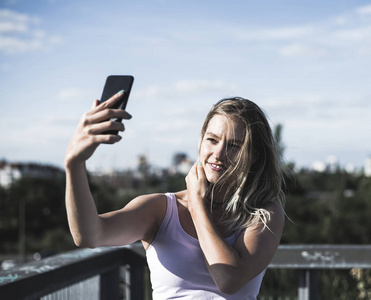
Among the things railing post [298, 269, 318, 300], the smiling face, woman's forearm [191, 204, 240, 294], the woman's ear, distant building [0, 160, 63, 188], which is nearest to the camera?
woman's forearm [191, 204, 240, 294]

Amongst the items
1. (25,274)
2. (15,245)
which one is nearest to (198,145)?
(25,274)

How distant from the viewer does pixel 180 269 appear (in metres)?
2.14

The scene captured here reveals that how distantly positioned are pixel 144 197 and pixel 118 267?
977 millimetres

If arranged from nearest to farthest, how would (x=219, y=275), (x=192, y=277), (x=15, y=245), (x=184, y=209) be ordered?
(x=219, y=275) → (x=192, y=277) → (x=184, y=209) → (x=15, y=245)

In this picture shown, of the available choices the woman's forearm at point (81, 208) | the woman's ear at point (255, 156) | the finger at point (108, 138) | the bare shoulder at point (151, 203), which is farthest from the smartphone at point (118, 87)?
the woman's ear at point (255, 156)

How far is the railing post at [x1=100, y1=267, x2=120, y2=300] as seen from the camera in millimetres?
2934

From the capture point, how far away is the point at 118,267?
Result: 3047 millimetres

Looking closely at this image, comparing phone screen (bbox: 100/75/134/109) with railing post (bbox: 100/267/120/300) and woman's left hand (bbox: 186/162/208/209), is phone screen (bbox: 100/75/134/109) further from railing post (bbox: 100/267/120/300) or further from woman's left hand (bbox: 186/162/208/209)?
railing post (bbox: 100/267/120/300)

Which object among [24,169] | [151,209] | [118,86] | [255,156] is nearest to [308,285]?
[255,156]

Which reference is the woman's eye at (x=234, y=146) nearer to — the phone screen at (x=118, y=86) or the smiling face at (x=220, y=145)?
the smiling face at (x=220, y=145)

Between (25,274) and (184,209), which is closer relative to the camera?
(25,274)

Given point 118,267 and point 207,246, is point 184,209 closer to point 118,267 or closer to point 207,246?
point 207,246

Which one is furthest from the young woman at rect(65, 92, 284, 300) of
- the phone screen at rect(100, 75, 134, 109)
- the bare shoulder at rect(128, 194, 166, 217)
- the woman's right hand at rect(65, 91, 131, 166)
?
the phone screen at rect(100, 75, 134, 109)

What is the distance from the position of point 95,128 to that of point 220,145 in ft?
2.84
